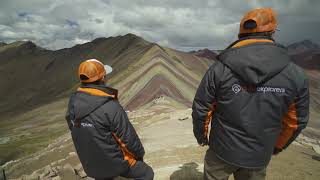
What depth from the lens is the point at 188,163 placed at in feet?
27.3

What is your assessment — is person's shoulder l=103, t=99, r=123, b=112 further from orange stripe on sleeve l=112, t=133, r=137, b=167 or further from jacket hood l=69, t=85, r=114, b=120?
orange stripe on sleeve l=112, t=133, r=137, b=167

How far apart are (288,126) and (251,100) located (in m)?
0.74

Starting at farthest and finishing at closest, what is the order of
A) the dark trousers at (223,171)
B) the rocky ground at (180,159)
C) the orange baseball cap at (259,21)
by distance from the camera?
the rocky ground at (180,159), the dark trousers at (223,171), the orange baseball cap at (259,21)

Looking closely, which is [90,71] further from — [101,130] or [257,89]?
[257,89]

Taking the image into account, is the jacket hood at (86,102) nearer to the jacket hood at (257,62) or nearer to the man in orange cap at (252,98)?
the man in orange cap at (252,98)

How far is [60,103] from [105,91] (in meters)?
54.5

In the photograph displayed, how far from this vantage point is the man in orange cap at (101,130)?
4473mm

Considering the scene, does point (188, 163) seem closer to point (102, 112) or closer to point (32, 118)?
point (102, 112)

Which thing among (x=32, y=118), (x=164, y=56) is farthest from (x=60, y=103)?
(x=164, y=56)

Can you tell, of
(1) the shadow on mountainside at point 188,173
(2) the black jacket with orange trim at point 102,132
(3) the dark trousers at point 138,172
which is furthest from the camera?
(1) the shadow on mountainside at point 188,173

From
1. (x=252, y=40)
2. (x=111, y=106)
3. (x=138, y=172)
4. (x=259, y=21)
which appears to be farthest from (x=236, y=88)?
(x=138, y=172)

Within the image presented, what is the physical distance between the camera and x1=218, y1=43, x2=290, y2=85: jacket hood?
12.4 ft

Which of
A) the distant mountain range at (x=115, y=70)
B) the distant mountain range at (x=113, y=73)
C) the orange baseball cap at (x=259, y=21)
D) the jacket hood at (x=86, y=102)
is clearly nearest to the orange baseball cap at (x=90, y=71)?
the jacket hood at (x=86, y=102)

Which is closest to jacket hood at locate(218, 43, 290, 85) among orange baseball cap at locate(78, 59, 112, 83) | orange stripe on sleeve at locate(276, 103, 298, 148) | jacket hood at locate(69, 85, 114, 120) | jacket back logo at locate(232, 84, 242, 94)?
jacket back logo at locate(232, 84, 242, 94)
